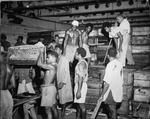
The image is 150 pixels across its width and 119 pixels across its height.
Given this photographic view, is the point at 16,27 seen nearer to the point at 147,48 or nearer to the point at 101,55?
the point at 101,55

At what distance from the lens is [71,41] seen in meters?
7.98

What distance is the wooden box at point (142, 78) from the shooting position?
21.0 ft

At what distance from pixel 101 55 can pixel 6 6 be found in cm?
717

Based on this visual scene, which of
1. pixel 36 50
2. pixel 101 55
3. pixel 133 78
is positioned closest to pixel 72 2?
pixel 101 55

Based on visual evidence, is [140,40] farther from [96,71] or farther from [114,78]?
[114,78]

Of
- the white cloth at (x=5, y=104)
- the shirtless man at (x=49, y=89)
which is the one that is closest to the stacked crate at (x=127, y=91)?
the shirtless man at (x=49, y=89)

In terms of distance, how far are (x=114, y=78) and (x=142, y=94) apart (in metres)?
1.95

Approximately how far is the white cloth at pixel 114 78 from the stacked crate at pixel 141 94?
150 cm

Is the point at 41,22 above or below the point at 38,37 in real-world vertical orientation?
above

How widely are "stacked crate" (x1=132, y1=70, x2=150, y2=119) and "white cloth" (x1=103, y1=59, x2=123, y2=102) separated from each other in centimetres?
150

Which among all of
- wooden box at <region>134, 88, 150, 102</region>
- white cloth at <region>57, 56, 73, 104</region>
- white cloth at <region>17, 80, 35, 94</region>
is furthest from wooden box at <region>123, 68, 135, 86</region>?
white cloth at <region>17, 80, 35, 94</region>

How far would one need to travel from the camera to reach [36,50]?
653cm

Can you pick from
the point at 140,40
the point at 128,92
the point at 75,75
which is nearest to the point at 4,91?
the point at 75,75

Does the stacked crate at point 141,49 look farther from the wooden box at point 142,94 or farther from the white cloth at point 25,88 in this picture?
the white cloth at point 25,88
